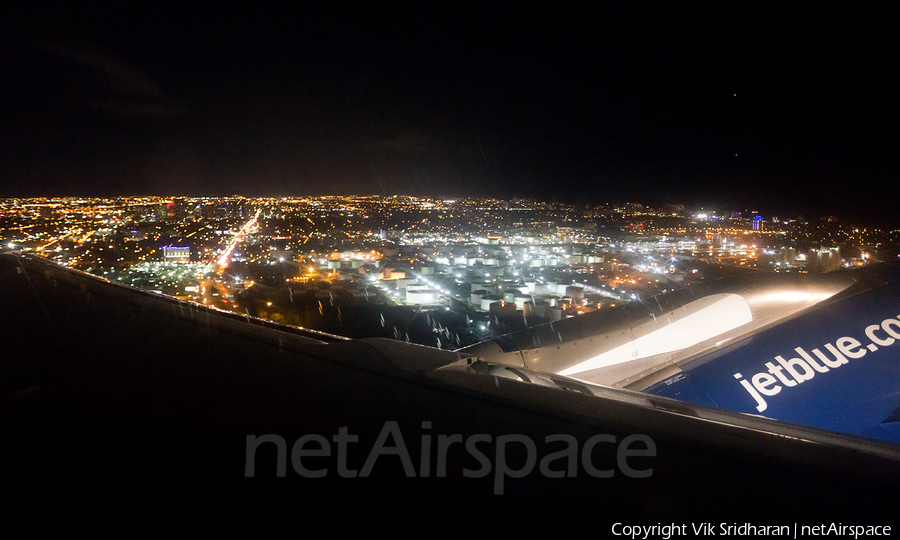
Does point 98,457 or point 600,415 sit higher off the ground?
point 600,415

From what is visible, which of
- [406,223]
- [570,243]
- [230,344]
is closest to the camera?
[230,344]

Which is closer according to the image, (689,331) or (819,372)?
(819,372)

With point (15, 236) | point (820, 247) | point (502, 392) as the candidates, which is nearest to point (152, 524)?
point (502, 392)

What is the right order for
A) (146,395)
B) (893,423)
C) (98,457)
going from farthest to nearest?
1. (893,423)
2. (146,395)
3. (98,457)

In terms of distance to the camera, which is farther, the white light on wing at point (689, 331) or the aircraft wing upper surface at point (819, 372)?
the white light on wing at point (689, 331)

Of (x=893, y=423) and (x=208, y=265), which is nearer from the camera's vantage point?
(x=893, y=423)

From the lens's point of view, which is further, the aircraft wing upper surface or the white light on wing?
the white light on wing

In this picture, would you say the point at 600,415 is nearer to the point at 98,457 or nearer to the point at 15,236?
the point at 98,457

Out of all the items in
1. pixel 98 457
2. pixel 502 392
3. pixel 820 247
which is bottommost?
pixel 98 457
